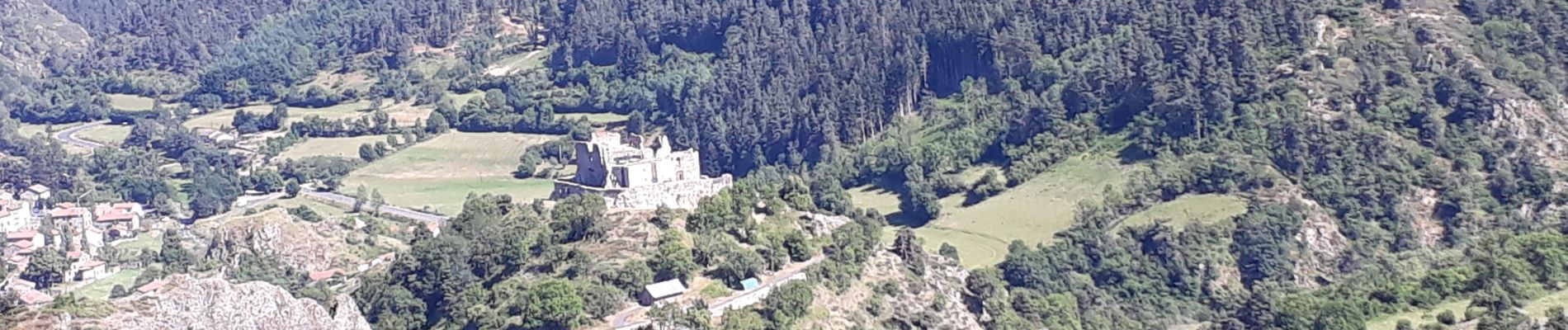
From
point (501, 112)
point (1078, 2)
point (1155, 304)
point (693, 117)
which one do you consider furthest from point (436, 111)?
point (1155, 304)

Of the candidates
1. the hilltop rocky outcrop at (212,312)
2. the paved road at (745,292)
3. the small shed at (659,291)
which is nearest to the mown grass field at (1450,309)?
the paved road at (745,292)

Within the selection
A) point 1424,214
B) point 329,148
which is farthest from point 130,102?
point 1424,214

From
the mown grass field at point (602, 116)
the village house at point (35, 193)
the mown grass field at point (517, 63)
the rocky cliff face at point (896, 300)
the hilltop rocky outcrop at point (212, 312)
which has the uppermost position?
the hilltop rocky outcrop at point (212, 312)

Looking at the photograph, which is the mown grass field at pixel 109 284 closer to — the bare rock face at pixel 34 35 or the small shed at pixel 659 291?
the small shed at pixel 659 291

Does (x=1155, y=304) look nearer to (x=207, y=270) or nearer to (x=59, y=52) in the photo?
(x=207, y=270)

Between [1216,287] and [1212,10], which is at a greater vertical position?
[1212,10]

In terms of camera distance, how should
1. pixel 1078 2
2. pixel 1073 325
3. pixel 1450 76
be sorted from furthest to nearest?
pixel 1078 2
pixel 1450 76
pixel 1073 325

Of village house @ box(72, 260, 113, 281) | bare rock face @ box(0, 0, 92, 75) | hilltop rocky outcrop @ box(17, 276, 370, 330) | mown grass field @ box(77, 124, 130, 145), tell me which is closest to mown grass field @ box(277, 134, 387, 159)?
mown grass field @ box(77, 124, 130, 145)
